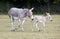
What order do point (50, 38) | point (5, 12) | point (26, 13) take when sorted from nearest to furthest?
point (50, 38) < point (26, 13) < point (5, 12)

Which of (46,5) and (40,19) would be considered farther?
(46,5)

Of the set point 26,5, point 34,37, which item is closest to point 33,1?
point 26,5

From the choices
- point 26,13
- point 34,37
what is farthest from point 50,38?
point 26,13

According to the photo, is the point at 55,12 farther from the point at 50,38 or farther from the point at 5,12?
the point at 50,38

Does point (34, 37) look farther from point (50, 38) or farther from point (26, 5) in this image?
point (26, 5)

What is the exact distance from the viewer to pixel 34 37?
51.1ft

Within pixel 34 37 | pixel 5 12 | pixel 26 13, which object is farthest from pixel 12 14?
pixel 5 12

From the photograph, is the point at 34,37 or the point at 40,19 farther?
the point at 40,19

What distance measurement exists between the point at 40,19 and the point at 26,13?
1.19 metres

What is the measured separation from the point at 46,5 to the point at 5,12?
20.6 feet

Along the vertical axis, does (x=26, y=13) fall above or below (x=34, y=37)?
above

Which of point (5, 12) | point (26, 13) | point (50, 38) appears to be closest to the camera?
point (50, 38)

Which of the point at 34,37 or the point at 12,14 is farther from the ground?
the point at 12,14

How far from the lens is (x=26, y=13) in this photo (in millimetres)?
18312
